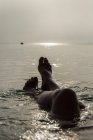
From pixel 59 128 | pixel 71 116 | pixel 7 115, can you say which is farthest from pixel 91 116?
pixel 7 115

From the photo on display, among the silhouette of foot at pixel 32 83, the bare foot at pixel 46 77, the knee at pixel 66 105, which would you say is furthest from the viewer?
the silhouette of foot at pixel 32 83

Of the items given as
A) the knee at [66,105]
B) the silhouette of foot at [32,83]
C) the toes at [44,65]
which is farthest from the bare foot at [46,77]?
the knee at [66,105]

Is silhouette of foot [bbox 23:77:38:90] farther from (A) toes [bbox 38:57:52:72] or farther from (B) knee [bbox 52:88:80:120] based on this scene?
(B) knee [bbox 52:88:80:120]

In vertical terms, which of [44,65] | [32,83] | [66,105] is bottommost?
[66,105]

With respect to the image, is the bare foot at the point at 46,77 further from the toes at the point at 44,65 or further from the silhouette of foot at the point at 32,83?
the silhouette of foot at the point at 32,83

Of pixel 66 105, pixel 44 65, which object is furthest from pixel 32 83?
pixel 66 105

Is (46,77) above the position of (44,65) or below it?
below

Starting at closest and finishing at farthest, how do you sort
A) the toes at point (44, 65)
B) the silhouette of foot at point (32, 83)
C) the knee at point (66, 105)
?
the knee at point (66, 105) < the silhouette of foot at point (32, 83) < the toes at point (44, 65)

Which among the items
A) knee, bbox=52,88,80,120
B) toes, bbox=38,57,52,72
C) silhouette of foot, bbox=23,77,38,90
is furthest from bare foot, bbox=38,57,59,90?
knee, bbox=52,88,80,120

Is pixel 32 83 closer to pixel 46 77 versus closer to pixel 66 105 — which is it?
→ pixel 46 77

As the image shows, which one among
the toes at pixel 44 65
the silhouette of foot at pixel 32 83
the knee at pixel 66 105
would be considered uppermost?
the toes at pixel 44 65

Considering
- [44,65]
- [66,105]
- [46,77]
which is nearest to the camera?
[66,105]

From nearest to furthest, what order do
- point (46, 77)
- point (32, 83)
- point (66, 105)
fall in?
1. point (66, 105)
2. point (46, 77)
3. point (32, 83)

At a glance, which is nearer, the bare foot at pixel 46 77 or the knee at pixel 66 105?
the knee at pixel 66 105
